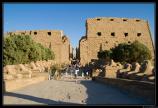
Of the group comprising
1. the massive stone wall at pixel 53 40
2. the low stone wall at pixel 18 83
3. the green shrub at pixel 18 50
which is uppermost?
the massive stone wall at pixel 53 40

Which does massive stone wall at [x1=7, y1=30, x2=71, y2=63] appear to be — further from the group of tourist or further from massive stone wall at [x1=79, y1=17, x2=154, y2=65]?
the group of tourist

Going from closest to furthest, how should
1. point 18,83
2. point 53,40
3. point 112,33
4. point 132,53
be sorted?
1. point 18,83
2. point 132,53
3. point 112,33
4. point 53,40

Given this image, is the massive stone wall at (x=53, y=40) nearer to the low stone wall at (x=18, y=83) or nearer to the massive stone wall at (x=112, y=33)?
the massive stone wall at (x=112, y=33)

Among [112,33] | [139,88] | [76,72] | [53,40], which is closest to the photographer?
[139,88]

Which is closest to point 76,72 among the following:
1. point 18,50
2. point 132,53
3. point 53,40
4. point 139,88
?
point 18,50

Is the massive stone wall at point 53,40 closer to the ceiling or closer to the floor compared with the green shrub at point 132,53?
closer to the ceiling

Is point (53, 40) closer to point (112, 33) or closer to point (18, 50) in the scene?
point (112, 33)

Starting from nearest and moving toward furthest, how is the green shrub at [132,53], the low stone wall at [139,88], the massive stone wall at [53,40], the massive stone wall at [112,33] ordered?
the low stone wall at [139,88] → the green shrub at [132,53] → the massive stone wall at [112,33] → the massive stone wall at [53,40]

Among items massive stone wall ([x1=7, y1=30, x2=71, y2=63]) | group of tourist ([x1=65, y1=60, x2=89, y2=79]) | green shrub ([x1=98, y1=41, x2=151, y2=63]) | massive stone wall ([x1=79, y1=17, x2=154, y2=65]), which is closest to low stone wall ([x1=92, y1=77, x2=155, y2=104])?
group of tourist ([x1=65, y1=60, x2=89, y2=79])

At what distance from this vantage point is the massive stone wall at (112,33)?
44325 mm

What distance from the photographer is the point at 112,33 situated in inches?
1822

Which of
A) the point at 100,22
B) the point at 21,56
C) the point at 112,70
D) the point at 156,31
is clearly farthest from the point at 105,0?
the point at 100,22

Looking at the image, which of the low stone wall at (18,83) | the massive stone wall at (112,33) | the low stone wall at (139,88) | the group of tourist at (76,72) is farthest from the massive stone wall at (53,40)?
the low stone wall at (139,88)

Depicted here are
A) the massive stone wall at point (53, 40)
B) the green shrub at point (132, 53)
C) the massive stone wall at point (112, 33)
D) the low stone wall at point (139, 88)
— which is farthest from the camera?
the massive stone wall at point (53, 40)
